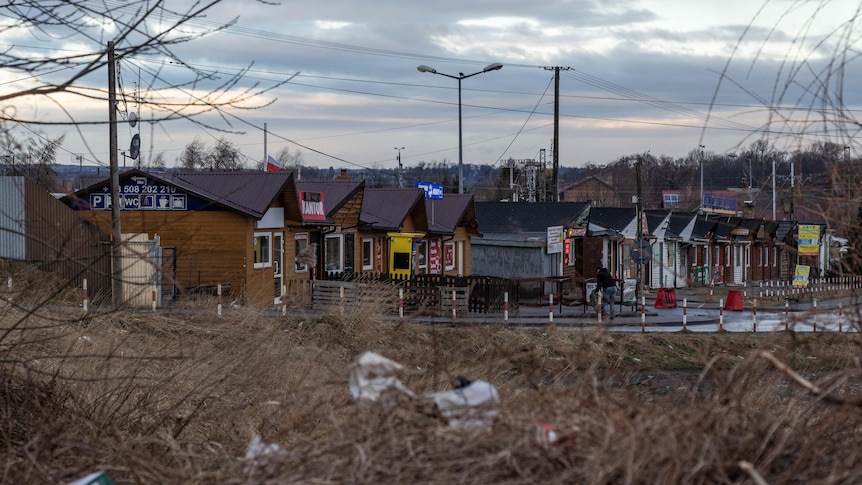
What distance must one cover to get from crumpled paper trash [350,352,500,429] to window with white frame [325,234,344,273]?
2824 cm

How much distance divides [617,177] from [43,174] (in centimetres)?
10948

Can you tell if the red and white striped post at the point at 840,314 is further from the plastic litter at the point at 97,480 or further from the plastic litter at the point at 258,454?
the plastic litter at the point at 97,480

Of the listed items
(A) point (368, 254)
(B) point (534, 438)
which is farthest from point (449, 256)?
(B) point (534, 438)

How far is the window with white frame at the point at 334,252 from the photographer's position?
109ft

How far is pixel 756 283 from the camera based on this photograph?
63844mm

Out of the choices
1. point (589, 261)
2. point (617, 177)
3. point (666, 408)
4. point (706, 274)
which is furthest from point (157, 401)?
point (617, 177)

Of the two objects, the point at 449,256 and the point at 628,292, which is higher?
the point at 449,256

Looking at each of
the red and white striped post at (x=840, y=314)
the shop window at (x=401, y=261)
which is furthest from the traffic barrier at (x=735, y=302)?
the red and white striped post at (x=840, y=314)

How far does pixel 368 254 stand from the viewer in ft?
118

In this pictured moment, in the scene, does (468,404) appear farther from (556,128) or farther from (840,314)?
(556,128)

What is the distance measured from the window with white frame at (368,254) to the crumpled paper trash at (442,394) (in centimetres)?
3053

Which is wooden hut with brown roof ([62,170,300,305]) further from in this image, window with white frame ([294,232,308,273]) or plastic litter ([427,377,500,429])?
plastic litter ([427,377,500,429])

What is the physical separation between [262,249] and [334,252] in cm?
438

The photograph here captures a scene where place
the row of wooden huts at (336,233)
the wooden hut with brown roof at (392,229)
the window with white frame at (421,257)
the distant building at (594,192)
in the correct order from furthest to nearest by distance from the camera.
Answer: the distant building at (594,192), the window with white frame at (421,257), the wooden hut with brown roof at (392,229), the row of wooden huts at (336,233)
